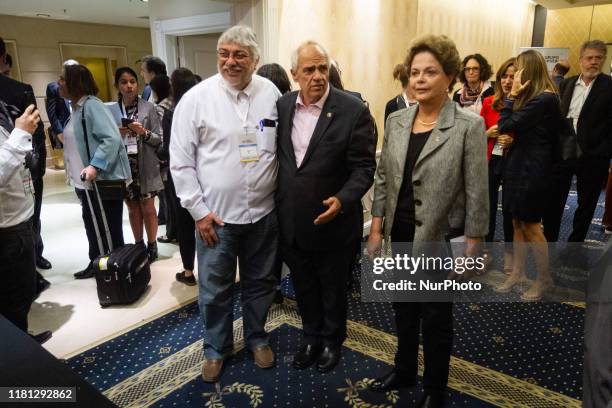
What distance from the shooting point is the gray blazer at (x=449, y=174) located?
1551 millimetres

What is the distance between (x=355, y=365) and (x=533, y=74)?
6.37 ft

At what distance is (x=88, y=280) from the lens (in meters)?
3.27

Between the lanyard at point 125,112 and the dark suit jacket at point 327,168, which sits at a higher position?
the lanyard at point 125,112

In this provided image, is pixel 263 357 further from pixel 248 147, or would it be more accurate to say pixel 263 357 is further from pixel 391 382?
pixel 248 147

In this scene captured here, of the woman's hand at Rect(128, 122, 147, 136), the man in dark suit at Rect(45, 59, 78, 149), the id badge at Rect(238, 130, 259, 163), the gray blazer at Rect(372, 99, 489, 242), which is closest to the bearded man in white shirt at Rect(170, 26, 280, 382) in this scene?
the id badge at Rect(238, 130, 259, 163)

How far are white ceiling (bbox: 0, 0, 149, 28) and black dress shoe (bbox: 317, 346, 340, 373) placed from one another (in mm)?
7240

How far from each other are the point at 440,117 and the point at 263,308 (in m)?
1.30

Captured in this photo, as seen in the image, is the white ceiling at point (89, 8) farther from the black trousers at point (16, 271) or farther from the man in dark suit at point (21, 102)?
the black trousers at point (16, 271)

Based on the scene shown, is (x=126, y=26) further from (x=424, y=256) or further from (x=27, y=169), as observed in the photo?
(x=424, y=256)

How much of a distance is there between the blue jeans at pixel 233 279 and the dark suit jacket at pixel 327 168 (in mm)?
223

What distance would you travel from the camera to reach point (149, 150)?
331 centimetres

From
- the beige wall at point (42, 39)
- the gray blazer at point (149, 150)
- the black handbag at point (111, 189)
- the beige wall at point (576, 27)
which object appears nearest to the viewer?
the black handbag at point (111, 189)

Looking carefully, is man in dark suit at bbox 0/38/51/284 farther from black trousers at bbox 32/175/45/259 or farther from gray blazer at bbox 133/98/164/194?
gray blazer at bbox 133/98/164/194

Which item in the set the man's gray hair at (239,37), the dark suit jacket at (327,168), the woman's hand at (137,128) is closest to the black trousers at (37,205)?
the woman's hand at (137,128)
